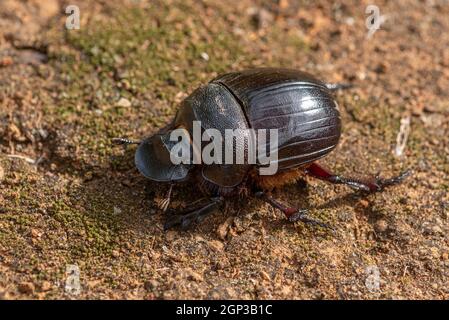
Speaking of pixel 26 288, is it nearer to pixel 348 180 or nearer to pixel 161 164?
pixel 161 164

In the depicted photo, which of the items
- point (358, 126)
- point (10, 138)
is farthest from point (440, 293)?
point (10, 138)

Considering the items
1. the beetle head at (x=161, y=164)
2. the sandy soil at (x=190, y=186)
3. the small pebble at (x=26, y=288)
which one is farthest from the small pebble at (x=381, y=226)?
the small pebble at (x=26, y=288)

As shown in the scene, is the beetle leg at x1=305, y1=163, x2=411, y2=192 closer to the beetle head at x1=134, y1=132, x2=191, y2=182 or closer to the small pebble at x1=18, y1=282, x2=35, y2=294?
the beetle head at x1=134, y1=132, x2=191, y2=182

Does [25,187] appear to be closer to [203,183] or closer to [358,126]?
[203,183]

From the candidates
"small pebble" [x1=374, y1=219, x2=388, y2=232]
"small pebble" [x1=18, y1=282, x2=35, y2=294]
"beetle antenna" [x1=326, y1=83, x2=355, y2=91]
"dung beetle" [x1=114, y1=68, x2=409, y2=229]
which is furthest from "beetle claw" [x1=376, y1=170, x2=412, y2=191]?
"small pebble" [x1=18, y1=282, x2=35, y2=294]

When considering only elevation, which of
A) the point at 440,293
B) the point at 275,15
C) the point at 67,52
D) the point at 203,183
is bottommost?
the point at 440,293

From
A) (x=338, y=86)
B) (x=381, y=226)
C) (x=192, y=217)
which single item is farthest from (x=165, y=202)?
(x=338, y=86)

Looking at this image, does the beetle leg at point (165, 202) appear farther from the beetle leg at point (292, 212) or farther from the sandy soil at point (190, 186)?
the beetle leg at point (292, 212)
